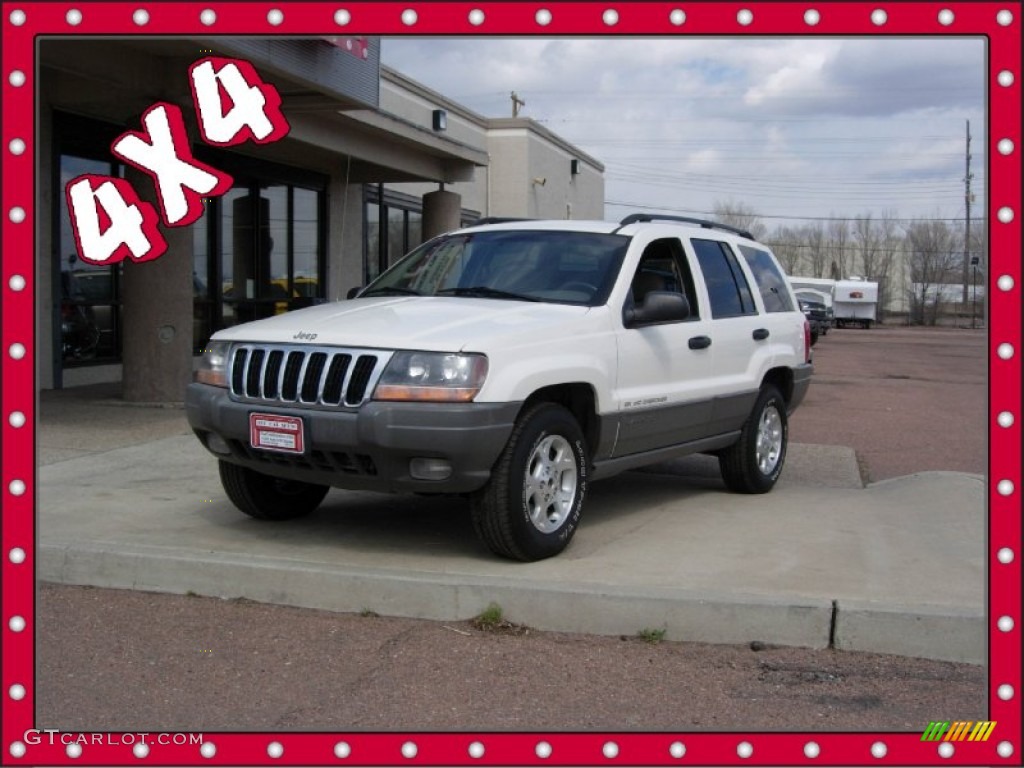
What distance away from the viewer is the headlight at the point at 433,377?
510cm

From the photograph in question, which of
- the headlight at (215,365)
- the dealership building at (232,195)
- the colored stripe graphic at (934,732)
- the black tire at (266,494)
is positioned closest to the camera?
the colored stripe graphic at (934,732)

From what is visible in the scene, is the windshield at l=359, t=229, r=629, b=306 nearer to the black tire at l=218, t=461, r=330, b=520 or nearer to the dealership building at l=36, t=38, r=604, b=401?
the black tire at l=218, t=461, r=330, b=520

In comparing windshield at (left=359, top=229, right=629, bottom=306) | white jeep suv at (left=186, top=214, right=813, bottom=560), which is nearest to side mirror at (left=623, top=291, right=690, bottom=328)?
white jeep suv at (left=186, top=214, right=813, bottom=560)

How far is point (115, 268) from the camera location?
47.2ft

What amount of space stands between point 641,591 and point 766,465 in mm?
3132

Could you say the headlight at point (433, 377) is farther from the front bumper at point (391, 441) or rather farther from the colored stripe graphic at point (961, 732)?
the colored stripe graphic at point (961, 732)

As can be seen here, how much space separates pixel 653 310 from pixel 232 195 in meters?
12.5

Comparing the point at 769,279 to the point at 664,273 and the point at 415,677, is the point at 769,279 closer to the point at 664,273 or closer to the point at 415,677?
the point at 664,273

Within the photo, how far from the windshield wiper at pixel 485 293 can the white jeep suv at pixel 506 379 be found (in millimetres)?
18

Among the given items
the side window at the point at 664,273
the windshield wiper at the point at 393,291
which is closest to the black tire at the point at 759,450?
the side window at the point at 664,273

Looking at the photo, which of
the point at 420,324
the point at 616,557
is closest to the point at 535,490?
the point at 616,557

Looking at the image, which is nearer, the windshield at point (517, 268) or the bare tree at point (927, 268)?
the windshield at point (517, 268)

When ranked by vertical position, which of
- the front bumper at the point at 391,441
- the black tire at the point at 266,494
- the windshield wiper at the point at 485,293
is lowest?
the black tire at the point at 266,494
